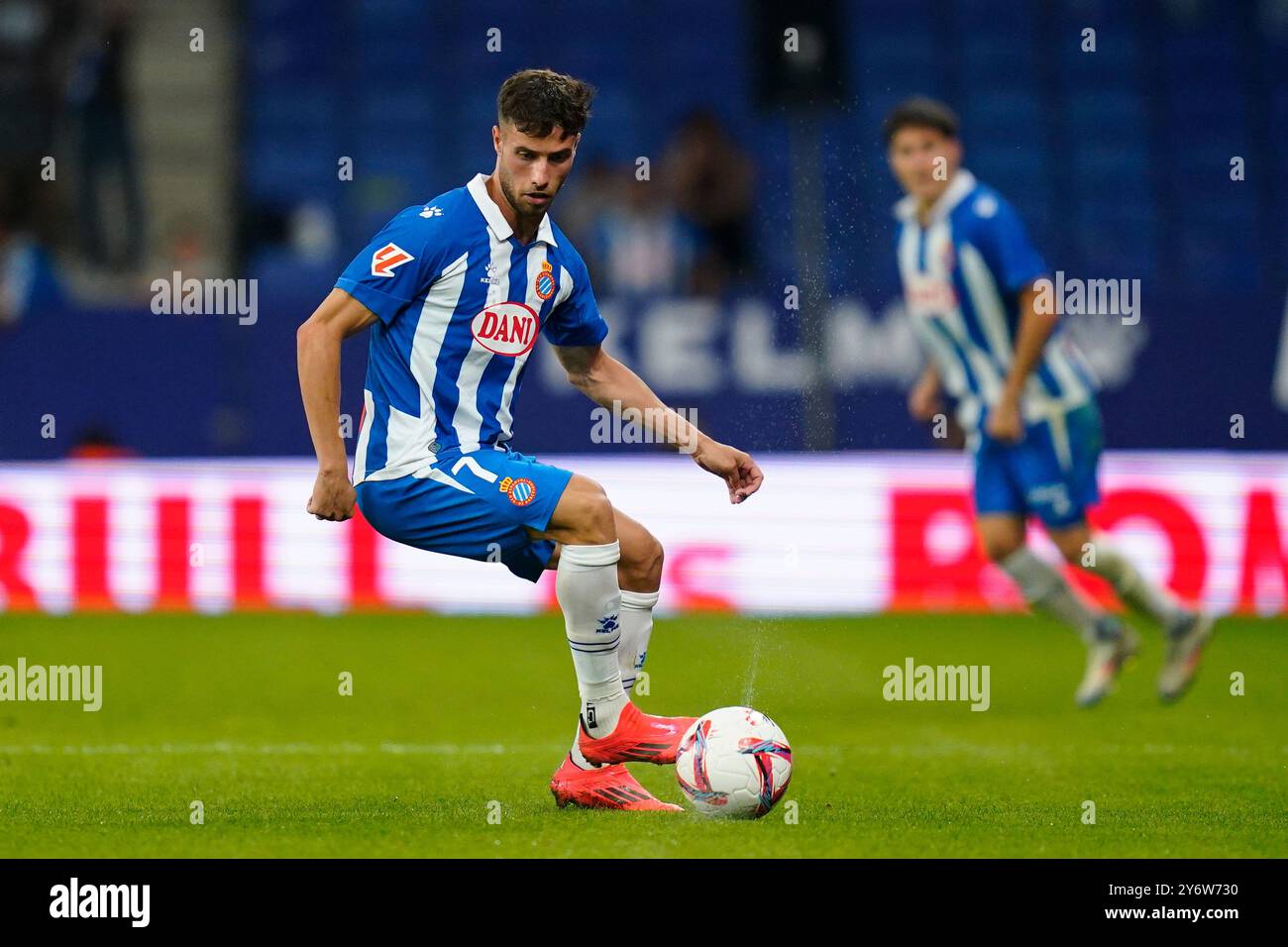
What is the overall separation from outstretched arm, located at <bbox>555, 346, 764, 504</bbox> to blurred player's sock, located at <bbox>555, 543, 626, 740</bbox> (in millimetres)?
414

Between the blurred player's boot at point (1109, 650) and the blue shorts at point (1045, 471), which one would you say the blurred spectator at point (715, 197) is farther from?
the blurred player's boot at point (1109, 650)

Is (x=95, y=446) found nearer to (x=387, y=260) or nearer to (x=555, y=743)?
(x=555, y=743)

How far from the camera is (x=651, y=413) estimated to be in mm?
6047

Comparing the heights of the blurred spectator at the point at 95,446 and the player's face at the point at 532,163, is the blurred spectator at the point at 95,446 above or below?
below

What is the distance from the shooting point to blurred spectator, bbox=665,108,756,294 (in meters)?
14.8


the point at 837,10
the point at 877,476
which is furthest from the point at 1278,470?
the point at 837,10

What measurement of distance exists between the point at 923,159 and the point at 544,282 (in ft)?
9.61

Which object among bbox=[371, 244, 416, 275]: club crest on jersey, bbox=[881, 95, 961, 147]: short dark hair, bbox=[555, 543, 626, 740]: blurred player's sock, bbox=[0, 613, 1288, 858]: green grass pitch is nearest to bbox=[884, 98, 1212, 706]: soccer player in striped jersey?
bbox=[881, 95, 961, 147]: short dark hair

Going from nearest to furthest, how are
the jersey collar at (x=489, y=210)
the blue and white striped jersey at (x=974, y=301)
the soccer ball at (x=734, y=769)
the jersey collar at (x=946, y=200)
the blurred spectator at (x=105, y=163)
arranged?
the soccer ball at (x=734, y=769) < the jersey collar at (x=489, y=210) < the blue and white striped jersey at (x=974, y=301) < the jersey collar at (x=946, y=200) < the blurred spectator at (x=105, y=163)

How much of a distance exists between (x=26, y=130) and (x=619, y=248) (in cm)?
494

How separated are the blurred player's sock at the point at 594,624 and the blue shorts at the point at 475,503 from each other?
157 millimetres

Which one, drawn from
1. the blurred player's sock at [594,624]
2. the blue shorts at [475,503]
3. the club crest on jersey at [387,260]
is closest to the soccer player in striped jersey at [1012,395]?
the blurred player's sock at [594,624]

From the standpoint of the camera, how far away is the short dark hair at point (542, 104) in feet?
17.8

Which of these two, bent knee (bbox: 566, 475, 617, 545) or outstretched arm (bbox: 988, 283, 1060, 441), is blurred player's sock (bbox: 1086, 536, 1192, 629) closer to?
outstretched arm (bbox: 988, 283, 1060, 441)
